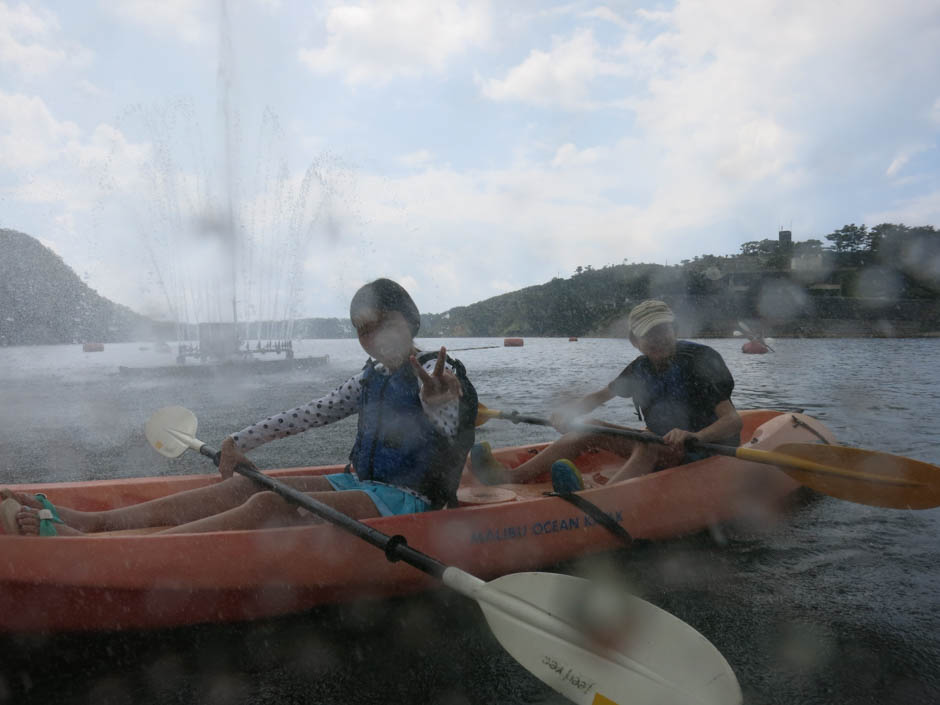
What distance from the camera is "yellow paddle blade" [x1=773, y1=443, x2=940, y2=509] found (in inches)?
129

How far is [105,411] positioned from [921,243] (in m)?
93.9

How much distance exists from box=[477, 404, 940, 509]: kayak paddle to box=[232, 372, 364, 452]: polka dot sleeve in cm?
214

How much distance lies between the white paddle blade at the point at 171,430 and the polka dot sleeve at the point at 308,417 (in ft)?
→ 3.74

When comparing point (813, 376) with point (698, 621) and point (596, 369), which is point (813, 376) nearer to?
point (596, 369)

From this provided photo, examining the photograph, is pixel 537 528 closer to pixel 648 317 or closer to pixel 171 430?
pixel 648 317

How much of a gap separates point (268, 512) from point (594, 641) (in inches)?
63.0

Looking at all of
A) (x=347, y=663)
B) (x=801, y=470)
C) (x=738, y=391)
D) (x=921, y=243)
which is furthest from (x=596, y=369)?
(x=921, y=243)

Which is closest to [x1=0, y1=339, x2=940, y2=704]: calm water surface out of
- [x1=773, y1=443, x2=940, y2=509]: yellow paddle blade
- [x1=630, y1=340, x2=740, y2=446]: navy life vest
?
[x1=773, y1=443, x2=940, y2=509]: yellow paddle blade

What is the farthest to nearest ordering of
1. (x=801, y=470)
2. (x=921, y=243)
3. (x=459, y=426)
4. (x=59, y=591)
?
(x=921, y=243), (x=801, y=470), (x=459, y=426), (x=59, y=591)

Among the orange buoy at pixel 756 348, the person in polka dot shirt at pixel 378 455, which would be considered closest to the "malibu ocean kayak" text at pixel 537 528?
the person in polka dot shirt at pixel 378 455

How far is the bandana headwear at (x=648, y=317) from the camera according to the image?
3.87 meters

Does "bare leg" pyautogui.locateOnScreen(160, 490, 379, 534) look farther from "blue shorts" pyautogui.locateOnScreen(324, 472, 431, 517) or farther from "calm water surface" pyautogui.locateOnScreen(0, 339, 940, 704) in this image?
"calm water surface" pyautogui.locateOnScreen(0, 339, 940, 704)

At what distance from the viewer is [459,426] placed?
8.54ft

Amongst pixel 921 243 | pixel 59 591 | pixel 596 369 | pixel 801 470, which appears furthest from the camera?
pixel 921 243
